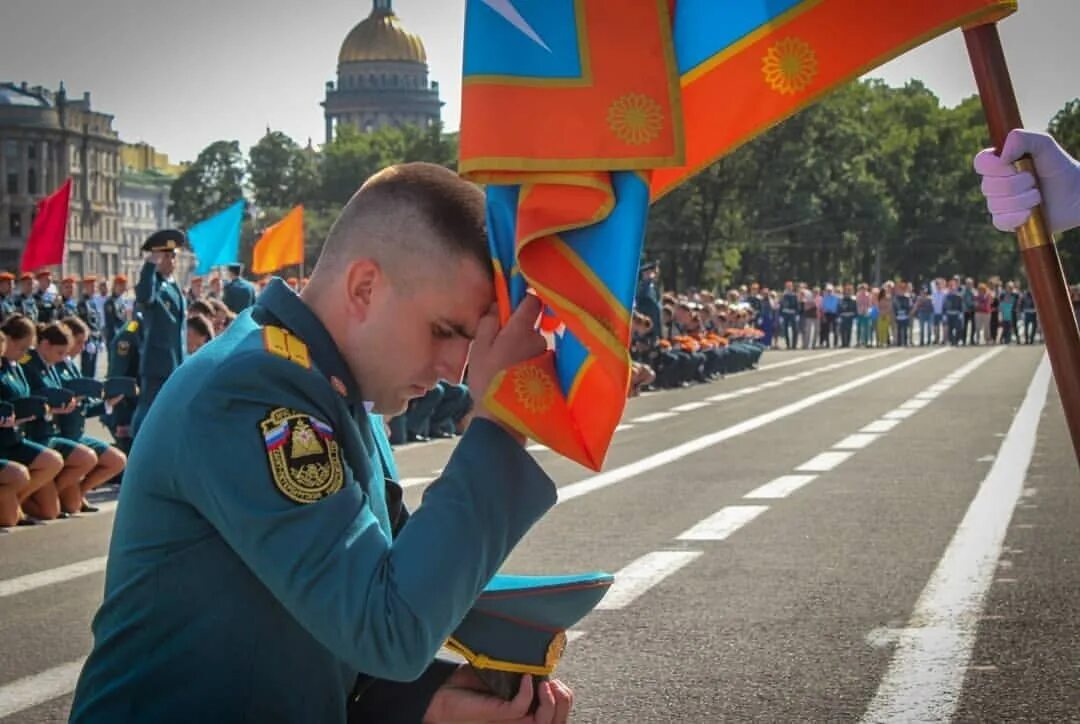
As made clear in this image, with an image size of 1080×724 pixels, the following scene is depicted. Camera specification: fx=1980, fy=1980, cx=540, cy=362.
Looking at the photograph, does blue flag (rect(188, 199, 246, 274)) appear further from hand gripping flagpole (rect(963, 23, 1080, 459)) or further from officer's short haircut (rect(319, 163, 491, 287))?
officer's short haircut (rect(319, 163, 491, 287))

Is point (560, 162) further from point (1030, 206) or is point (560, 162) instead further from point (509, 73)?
point (1030, 206)

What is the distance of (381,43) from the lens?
18712 centimetres

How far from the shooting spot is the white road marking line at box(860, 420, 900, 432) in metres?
23.4

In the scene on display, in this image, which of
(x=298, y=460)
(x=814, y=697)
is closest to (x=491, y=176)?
(x=298, y=460)

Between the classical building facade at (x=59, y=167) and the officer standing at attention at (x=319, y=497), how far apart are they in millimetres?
147569

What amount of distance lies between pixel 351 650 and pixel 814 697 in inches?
188

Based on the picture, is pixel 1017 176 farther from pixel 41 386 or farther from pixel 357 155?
pixel 357 155

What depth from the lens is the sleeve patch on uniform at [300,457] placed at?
2.78m

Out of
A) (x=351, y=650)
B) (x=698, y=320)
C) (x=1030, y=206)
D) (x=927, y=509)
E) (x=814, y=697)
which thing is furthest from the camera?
(x=698, y=320)

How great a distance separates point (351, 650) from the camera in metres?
2.75

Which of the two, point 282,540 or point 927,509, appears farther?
point 927,509

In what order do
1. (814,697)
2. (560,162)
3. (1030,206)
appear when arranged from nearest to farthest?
(560,162), (1030,206), (814,697)

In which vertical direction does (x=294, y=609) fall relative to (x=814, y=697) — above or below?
above

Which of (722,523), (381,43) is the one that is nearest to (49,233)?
(722,523)
